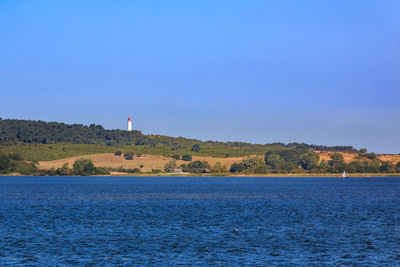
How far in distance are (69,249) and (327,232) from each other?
23.9 metres

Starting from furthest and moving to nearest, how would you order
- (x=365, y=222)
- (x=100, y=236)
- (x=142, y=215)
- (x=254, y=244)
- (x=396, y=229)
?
1. (x=142, y=215)
2. (x=365, y=222)
3. (x=396, y=229)
4. (x=100, y=236)
5. (x=254, y=244)

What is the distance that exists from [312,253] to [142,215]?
32.3 m

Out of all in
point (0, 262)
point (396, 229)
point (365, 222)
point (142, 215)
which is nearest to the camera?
point (0, 262)

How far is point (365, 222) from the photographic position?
63.7m

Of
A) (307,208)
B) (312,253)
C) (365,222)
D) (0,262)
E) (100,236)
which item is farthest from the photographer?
(307,208)

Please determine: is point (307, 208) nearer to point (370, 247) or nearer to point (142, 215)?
point (142, 215)

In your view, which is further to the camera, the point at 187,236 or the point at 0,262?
the point at 187,236

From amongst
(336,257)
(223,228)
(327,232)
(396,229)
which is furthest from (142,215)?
(336,257)

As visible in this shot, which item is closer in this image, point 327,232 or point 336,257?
point 336,257

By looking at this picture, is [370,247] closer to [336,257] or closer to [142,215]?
[336,257]

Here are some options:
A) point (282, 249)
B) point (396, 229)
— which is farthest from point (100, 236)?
point (396, 229)

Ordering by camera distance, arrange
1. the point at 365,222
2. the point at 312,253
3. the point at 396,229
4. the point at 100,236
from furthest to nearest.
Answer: the point at 365,222
the point at 396,229
the point at 100,236
the point at 312,253

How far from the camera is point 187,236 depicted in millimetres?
51562

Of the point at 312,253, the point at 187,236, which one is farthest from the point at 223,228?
the point at 312,253
